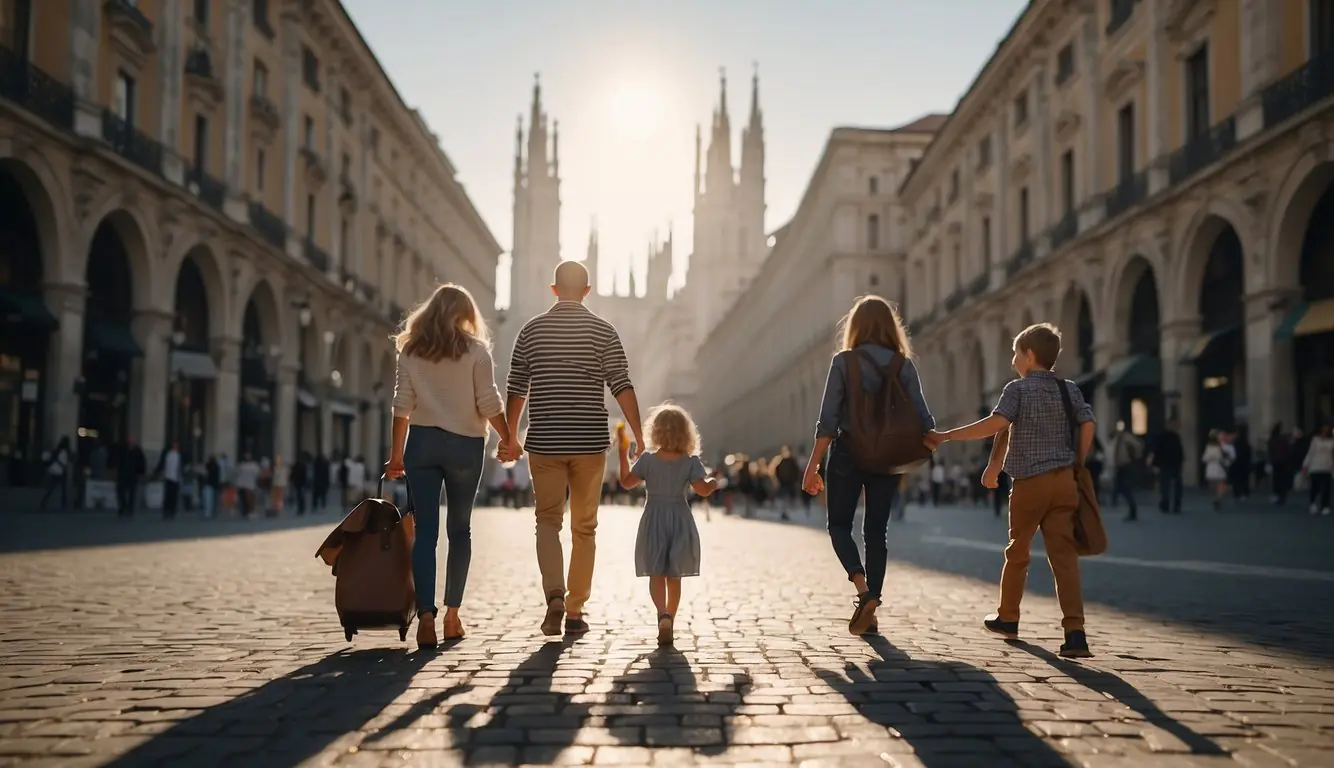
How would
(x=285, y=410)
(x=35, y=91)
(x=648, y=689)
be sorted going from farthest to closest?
(x=285, y=410) < (x=35, y=91) < (x=648, y=689)

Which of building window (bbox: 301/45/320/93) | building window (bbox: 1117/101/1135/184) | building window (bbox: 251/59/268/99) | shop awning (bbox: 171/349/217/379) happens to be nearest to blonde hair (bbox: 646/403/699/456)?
shop awning (bbox: 171/349/217/379)

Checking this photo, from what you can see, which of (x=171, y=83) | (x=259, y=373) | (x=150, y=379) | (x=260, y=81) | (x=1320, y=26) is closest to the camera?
(x=1320, y=26)

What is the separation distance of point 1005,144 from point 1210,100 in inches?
605

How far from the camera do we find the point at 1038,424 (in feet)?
20.6

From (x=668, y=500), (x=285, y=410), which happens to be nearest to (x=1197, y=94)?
(x=668, y=500)

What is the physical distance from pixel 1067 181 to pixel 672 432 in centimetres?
3153

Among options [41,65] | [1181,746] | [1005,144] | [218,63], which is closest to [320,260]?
[218,63]

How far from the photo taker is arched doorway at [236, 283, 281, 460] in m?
34.7

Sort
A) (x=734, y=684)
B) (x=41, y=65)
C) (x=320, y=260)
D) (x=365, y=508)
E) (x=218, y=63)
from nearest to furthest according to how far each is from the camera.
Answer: (x=734, y=684)
(x=365, y=508)
(x=41, y=65)
(x=218, y=63)
(x=320, y=260)

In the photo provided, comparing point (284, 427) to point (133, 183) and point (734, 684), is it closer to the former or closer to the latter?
point (133, 183)

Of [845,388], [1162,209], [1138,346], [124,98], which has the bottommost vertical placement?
[845,388]

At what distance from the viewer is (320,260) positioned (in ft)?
135

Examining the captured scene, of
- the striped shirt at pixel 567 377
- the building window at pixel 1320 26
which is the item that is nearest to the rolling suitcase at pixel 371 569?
the striped shirt at pixel 567 377

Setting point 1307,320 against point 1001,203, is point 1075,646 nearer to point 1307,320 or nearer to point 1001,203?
point 1307,320
